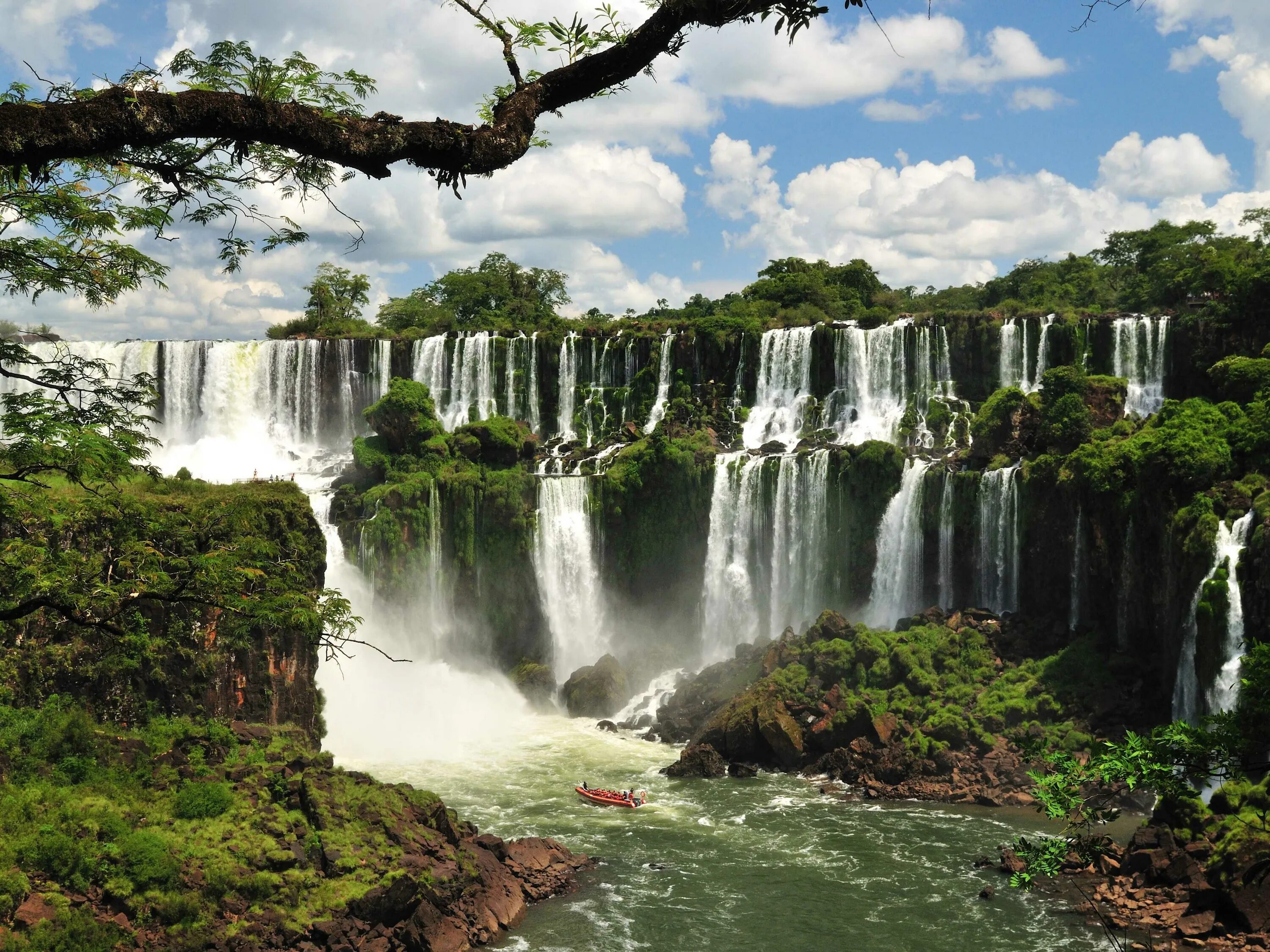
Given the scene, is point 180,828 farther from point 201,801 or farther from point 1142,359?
point 1142,359

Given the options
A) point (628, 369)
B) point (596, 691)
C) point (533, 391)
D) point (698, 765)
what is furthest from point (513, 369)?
point (698, 765)

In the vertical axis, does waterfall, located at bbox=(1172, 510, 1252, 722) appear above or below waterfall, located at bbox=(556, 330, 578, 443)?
below

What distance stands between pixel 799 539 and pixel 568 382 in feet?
42.1

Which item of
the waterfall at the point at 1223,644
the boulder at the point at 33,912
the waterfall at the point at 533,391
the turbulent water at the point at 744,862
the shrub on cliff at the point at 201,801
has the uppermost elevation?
the waterfall at the point at 533,391

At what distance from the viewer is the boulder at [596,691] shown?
111 ft

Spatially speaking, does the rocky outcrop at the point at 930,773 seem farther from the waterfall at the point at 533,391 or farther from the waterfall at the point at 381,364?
the waterfall at the point at 381,364

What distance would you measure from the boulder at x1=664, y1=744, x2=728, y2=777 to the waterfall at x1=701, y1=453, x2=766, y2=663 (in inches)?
393

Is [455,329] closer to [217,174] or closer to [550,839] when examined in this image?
[550,839]

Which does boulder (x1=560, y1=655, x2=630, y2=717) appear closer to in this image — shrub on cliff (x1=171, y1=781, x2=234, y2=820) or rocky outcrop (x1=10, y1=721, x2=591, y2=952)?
rocky outcrop (x1=10, y1=721, x2=591, y2=952)

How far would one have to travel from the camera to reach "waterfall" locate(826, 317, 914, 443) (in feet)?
136

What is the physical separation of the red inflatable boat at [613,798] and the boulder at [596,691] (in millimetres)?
7695

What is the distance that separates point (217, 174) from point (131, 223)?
8.15ft

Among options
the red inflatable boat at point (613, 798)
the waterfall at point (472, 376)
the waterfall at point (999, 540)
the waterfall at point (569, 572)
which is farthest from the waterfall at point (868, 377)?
the red inflatable boat at point (613, 798)

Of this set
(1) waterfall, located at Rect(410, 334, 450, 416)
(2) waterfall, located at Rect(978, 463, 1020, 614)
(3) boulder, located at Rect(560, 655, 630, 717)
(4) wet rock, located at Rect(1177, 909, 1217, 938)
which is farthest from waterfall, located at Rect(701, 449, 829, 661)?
(4) wet rock, located at Rect(1177, 909, 1217, 938)
